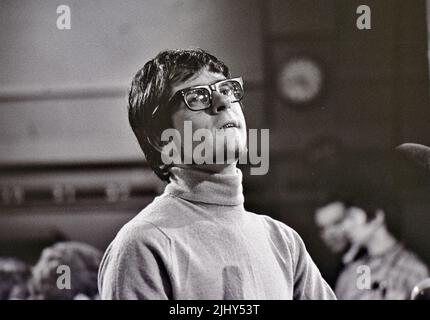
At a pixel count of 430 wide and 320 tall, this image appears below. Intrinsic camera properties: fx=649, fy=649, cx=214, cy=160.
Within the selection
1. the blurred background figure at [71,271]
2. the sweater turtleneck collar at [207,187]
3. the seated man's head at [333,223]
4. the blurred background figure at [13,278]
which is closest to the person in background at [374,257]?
the seated man's head at [333,223]

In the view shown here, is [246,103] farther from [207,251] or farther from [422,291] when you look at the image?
[422,291]

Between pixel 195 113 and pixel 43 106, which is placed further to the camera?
pixel 43 106

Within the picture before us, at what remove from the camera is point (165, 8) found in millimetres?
2281

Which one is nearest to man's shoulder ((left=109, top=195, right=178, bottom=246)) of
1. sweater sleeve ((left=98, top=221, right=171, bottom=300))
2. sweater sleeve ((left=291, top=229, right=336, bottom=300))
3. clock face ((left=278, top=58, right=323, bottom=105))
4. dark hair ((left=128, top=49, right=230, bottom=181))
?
sweater sleeve ((left=98, top=221, right=171, bottom=300))

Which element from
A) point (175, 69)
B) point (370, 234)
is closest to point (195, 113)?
point (175, 69)

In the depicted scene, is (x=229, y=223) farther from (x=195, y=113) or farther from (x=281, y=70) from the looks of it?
(x=281, y=70)

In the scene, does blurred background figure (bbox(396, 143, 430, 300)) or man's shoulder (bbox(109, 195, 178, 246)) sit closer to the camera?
man's shoulder (bbox(109, 195, 178, 246))

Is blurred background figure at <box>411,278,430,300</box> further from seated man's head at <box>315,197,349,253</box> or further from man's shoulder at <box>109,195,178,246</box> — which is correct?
man's shoulder at <box>109,195,178,246</box>

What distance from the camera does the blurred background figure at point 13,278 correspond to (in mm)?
2275

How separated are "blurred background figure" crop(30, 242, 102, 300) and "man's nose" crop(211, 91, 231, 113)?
0.64m

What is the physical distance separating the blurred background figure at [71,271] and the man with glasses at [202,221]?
72mm

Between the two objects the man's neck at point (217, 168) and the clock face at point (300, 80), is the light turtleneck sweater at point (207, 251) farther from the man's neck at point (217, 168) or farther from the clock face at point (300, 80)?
the clock face at point (300, 80)

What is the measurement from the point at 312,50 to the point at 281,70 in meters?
0.13

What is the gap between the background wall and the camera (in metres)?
2.24
